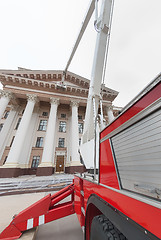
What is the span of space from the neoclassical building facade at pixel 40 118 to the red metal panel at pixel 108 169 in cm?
1018

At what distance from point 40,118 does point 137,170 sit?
16464mm

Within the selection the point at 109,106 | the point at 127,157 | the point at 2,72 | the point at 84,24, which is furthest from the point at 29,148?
the point at 127,157

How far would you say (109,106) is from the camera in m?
14.5

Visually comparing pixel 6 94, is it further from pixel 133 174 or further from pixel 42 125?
pixel 133 174

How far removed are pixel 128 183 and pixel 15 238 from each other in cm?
233

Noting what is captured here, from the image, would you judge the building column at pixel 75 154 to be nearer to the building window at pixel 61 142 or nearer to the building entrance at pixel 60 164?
the building entrance at pixel 60 164

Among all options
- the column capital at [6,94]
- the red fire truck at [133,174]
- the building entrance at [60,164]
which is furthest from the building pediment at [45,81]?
the red fire truck at [133,174]

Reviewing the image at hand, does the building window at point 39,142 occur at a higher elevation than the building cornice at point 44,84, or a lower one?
lower

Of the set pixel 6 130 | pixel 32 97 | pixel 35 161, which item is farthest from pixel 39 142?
pixel 32 97

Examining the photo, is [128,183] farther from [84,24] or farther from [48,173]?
[48,173]

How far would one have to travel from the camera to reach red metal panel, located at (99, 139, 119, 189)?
34.1 inches

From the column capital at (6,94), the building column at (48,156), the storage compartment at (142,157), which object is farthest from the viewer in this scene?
the column capital at (6,94)

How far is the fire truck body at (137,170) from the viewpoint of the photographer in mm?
515

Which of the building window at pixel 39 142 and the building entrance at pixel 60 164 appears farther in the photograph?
the building window at pixel 39 142
